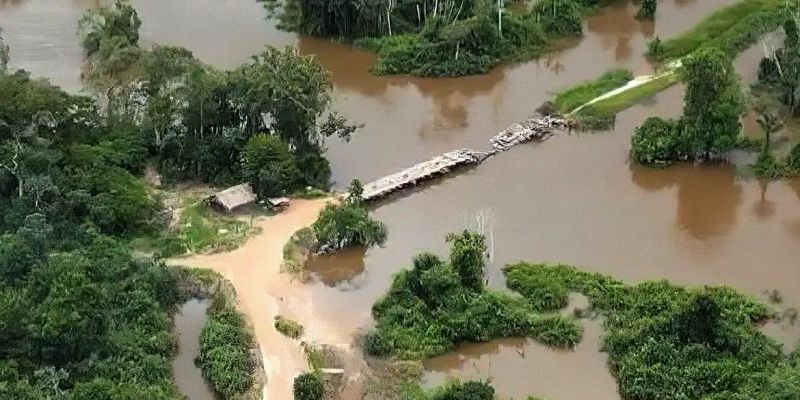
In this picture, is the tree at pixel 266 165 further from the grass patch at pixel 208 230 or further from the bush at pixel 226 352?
the bush at pixel 226 352

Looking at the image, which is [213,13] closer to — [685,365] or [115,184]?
[115,184]

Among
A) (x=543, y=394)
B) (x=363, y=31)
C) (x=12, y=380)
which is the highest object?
(x=363, y=31)

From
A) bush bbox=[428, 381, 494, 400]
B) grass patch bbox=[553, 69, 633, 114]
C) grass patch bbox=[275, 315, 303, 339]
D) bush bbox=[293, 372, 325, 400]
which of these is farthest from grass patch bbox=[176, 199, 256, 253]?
grass patch bbox=[553, 69, 633, 114]

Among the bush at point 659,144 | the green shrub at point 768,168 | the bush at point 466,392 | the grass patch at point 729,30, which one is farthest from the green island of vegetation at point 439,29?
the bush at point 466,392

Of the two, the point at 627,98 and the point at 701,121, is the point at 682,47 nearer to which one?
the point at 627,98

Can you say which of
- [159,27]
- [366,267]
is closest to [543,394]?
[366,267]

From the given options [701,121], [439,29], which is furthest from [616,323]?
[439,29]
